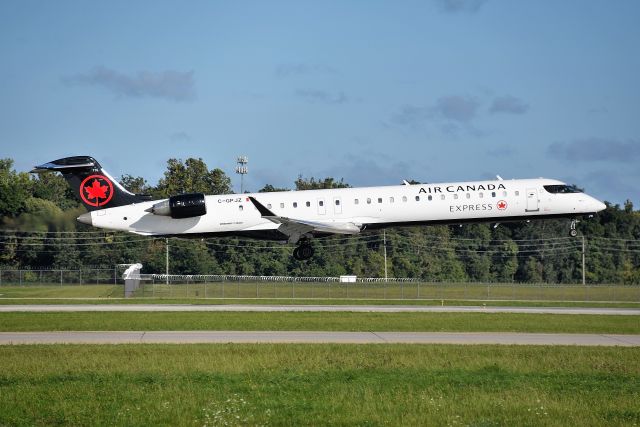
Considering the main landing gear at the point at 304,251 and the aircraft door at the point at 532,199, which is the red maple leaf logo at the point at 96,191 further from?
the aircraft door at the point at 532,199

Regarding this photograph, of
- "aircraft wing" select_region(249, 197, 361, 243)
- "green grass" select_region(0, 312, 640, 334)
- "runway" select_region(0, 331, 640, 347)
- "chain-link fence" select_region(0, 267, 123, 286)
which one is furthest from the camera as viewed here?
"chain-link fence" select_region(0, 267, 123, 286)

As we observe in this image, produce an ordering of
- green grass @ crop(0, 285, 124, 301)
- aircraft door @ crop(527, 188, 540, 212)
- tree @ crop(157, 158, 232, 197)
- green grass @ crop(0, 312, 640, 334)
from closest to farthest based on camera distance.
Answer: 1. green grass @ crop(0, 312, 640, 334)
2. aircraft door @ crop(527, 188, 540, 212)
3. green grass @ crop(0, 285, 124, 301)
4. tree @ crop(157, 158, 232, 197)

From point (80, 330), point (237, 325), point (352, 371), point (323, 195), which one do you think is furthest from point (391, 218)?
point (352, 371)

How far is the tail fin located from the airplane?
1.26ft

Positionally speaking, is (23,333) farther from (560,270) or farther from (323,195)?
(560,270)

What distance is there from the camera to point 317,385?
18.0 meters

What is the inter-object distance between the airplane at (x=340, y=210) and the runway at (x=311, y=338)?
11323mm

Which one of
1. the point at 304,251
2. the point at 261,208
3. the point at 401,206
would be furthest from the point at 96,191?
the point at 401,206

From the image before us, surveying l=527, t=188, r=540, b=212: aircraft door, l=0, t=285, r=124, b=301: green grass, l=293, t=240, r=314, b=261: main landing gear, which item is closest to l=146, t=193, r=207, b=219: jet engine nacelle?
l=293, t=240, r=314, b=261: main landing gear

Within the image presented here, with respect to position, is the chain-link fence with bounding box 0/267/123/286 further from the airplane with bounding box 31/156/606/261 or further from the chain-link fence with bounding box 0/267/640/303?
the airplane with bounding box 31/156/606/261

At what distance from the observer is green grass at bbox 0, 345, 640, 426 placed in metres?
15.0

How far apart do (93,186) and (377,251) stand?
56855mm

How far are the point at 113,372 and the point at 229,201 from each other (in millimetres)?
23029

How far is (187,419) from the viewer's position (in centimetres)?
1479
